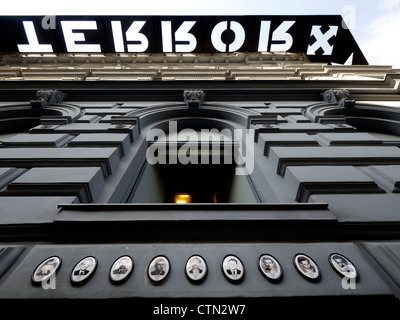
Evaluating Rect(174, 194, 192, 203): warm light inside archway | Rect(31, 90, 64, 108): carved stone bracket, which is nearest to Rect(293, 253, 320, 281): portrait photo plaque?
Rect(174, 194, 192, 203): warm light inside archway

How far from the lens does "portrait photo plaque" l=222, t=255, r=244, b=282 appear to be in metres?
→ 1.54

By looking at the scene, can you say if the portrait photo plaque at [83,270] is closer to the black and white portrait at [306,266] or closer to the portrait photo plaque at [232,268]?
the portrait photo plaque at [232,268]

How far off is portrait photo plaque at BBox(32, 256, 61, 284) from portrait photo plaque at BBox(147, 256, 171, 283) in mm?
766

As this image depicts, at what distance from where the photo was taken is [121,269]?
1.59 metres

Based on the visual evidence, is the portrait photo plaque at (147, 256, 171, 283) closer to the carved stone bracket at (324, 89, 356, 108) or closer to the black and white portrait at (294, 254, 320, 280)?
the black and white portrait at (294, 254, 320, 280)

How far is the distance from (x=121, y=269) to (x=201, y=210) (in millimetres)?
893

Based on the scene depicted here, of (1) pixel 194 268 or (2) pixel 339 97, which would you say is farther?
(2) pixel 339 97

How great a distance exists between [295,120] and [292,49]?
1199 cm

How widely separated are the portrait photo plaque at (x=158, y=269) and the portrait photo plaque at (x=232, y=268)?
46 cm

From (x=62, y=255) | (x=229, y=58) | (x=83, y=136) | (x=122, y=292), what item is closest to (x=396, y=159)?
(x=122, y=292)

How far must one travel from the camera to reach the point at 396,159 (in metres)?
3.11

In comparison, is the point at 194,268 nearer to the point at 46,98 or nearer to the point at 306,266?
the point at 306,266

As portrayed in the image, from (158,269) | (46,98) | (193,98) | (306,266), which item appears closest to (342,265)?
(306,266)
